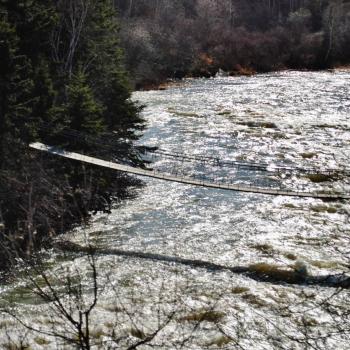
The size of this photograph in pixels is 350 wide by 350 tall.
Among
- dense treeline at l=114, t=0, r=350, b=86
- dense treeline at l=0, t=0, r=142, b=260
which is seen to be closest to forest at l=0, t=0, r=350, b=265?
dense treeline at l=0, t=0, r=142, b=260

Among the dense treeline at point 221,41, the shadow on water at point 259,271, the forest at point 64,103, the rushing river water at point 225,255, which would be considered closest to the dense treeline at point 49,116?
the forest at point 64,103

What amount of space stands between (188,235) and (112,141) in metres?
4.94

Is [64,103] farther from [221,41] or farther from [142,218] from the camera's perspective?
[221,41]

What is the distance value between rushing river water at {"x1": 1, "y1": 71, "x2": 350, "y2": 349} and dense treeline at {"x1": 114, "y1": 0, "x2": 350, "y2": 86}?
17943 mm

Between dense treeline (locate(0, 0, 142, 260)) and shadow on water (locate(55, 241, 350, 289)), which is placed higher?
dense treeline (locate(0, 0, 142, 260))

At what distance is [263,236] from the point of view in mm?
11562

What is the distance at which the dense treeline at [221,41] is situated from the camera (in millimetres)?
39281

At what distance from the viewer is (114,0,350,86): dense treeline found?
3928cm

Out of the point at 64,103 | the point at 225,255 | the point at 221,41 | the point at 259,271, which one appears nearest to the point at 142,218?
the point at 225,255

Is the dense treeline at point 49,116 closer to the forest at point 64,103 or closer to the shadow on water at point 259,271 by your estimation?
the forest at point 64,103

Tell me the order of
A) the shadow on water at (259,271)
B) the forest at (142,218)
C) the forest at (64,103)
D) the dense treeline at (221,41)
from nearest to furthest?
1. the forest at (142,218)
2. the shadow on water at (259,271)
3. the forest at (64,103)
4. the dense treeline at (221,41)

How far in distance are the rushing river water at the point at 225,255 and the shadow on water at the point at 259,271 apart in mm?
40

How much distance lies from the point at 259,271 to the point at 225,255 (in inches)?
38.9

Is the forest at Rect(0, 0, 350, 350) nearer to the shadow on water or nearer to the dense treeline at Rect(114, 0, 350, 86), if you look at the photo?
the shadow on water
